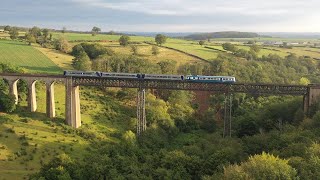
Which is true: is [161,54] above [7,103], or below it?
above

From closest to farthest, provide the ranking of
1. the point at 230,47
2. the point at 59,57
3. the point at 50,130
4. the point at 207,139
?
1. the point at 207,139
2. the point at 50,130
3. the point at 59,57
4. the point at 230,47

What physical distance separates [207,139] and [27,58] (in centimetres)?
7022

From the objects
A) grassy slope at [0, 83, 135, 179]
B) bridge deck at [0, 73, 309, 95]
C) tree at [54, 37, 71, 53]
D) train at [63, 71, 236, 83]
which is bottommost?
grassy slope at [0, 83, 135, 179]

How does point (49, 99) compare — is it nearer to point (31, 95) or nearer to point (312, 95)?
point (31, 95)

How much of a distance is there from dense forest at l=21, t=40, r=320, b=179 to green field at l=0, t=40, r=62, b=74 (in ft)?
29.1

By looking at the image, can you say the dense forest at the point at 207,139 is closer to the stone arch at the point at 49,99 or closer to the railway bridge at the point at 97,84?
the railway bridge at the point at 97,84

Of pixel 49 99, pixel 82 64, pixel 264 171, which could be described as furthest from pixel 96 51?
pixel 264 171

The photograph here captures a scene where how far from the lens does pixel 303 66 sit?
127 metres

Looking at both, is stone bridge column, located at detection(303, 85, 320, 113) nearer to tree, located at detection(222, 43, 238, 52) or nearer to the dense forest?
the dense forest

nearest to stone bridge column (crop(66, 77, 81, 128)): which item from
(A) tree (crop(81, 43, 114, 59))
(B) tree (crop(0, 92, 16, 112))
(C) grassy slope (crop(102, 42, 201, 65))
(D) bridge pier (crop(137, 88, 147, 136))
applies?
(B) tree (crop(0, 92, 16, 112))

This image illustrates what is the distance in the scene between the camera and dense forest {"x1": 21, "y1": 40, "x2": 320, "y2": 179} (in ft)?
124

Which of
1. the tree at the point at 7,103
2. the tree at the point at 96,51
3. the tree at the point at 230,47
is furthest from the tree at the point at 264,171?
the tree at the point at 230,47

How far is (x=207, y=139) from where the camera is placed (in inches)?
2435

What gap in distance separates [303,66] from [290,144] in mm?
90973
